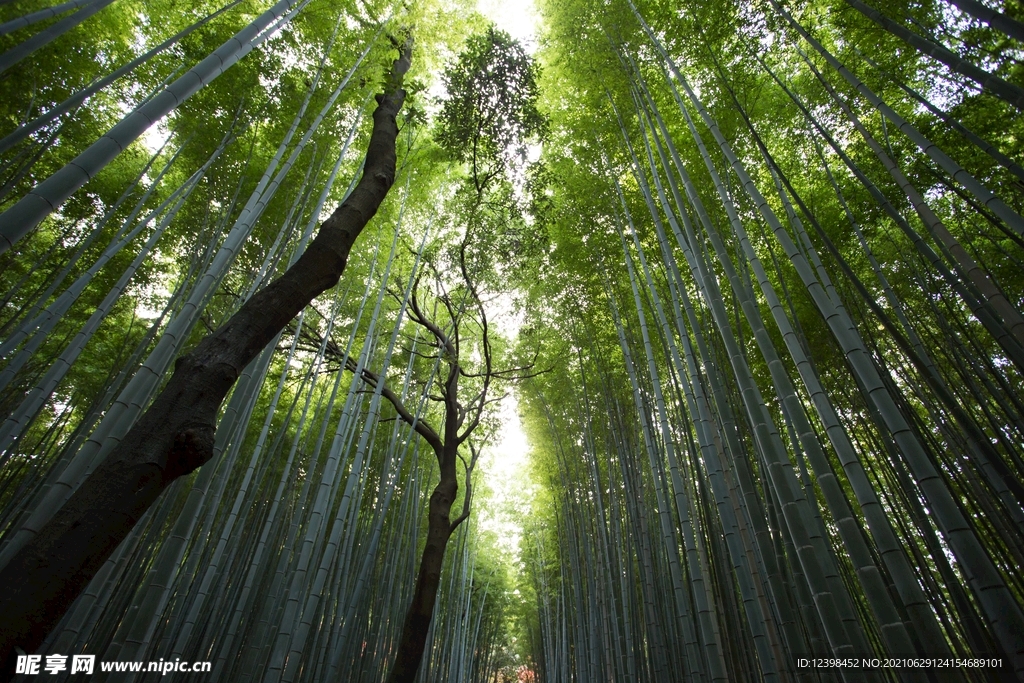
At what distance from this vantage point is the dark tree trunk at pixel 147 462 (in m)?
0.93

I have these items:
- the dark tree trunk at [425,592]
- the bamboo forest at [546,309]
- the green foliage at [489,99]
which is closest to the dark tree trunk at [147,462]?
the bamboo forest at [546,309]

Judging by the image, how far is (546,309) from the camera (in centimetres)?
580

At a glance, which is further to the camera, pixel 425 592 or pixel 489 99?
pixel 489 99

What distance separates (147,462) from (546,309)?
4910 millimetres

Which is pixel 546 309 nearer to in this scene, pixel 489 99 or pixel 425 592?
pixel 489 99

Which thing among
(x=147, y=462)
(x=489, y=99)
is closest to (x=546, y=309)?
(x=489, y=99)

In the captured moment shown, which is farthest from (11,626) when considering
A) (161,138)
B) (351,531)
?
(161,138)

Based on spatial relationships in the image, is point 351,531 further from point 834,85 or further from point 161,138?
point 834,85

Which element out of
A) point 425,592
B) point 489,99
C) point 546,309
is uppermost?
point 546,309

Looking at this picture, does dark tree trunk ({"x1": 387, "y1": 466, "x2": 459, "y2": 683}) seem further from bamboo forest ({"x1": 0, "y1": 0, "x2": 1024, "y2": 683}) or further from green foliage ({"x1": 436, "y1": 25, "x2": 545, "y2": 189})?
Result: green foliage ({"x1": 436, "y1": 25, "x2": 545, "y2": 189})

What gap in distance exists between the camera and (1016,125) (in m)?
3.86

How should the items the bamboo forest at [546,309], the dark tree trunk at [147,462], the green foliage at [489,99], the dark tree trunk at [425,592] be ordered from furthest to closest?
1. the green foliage at [489,99]
2. the dark tree trunk at [425,592]
3. the bamboo forest at [546,309]
4. the dark tree trunk at [147,462]

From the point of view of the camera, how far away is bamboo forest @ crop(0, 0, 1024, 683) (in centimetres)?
148

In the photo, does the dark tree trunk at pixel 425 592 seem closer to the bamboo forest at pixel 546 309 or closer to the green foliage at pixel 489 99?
the bamboo forest at pixel 546 309
